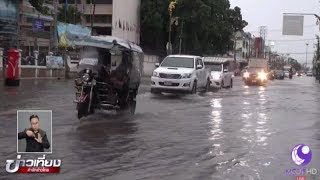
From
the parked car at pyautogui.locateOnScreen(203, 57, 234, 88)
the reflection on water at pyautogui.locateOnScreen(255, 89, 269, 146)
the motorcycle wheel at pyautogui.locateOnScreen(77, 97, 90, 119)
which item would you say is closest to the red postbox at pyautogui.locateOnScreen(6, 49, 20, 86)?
the motorcycle wheel at pyautogui.locateOnScreen(77, 97, 90, 119)

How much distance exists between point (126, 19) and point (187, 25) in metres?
8.16

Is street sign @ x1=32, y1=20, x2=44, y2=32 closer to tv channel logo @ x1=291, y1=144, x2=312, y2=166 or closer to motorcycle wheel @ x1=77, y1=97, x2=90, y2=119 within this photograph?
motorcycle wheel @ x1=77, y1=97, x2=90, y2=119

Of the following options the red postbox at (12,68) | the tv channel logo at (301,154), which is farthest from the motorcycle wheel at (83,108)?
the red postbox at (12,68)

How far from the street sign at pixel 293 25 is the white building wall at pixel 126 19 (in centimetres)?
2311

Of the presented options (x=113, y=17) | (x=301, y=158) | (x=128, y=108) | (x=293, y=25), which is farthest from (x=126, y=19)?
(x=301, y=158)

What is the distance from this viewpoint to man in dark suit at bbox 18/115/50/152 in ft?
17.8

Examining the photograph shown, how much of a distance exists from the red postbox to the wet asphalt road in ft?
20.4

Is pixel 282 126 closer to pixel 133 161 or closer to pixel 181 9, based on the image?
pixel 133 161

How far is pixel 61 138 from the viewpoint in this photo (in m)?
10.2

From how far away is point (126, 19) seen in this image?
6812cm

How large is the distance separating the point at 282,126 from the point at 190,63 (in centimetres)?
1143

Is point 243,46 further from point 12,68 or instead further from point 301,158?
point 301,158

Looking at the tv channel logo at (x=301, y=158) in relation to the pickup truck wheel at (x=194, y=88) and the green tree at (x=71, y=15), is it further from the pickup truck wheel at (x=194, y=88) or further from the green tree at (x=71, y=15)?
the green tree at (x=71, y=15)

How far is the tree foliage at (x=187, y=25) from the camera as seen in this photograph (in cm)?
6812
